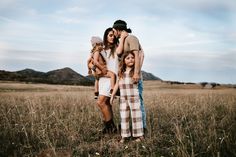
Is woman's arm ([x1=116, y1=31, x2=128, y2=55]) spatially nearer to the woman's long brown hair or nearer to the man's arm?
the man's arm

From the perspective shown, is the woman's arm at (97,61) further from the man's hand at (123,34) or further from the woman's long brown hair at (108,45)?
the man's hand at (123,34)

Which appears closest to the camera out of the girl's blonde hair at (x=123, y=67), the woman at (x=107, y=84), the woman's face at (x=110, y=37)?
the girl's blonde hair at (x=123, y=67)

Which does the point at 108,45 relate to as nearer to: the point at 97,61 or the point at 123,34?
the point at 97,61

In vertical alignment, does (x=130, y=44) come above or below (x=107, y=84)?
above

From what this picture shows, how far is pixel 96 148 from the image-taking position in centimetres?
575

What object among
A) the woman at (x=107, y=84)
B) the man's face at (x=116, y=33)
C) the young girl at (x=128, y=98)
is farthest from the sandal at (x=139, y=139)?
the man's face at (x=116, y=33)

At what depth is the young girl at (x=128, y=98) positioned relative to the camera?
626cm

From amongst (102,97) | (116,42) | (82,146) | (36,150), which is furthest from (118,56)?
(36,150)

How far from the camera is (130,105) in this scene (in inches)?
247

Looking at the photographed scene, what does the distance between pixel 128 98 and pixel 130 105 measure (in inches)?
5.1

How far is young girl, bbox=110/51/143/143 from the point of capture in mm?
6258

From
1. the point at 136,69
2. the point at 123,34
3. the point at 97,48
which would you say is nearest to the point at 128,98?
the point at 136,69

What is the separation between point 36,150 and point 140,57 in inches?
98.0

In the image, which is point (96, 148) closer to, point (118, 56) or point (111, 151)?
point (111, 151)
